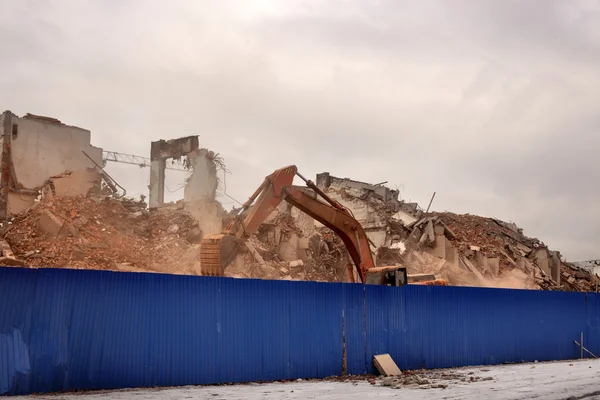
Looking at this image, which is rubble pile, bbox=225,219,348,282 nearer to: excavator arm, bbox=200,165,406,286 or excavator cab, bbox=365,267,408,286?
excavator arm, bbox=200,165,406,286

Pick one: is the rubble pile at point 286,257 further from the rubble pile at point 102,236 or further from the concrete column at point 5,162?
the concrete column at point 5,162

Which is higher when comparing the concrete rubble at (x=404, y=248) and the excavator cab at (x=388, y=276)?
the concrete rubble at (x=404, y=248)

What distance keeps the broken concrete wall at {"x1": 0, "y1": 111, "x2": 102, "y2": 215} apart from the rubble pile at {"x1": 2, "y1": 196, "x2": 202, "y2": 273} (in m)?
1.77

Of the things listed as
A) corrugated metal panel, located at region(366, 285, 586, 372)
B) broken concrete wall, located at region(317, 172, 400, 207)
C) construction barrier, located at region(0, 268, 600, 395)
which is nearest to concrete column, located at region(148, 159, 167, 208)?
broken concrete wall, located at region(317, 172, 400, 207)

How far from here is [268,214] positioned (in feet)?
62.9

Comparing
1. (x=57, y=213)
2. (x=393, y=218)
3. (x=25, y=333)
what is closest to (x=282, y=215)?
(x=393, y=218)

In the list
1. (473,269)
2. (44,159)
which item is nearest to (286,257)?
(473,269)

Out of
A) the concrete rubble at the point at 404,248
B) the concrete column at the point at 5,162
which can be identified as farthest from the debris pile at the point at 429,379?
the concrete column at the point at 5,162

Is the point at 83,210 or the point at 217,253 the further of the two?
the point at 83,210

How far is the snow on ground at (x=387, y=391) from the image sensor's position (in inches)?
452

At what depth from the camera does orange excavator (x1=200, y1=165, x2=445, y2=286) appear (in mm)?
17141

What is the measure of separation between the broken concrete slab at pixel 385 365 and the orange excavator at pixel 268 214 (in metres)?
2.37

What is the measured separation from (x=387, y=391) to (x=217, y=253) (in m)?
6.19

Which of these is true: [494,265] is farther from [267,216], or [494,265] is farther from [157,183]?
[267,216]
